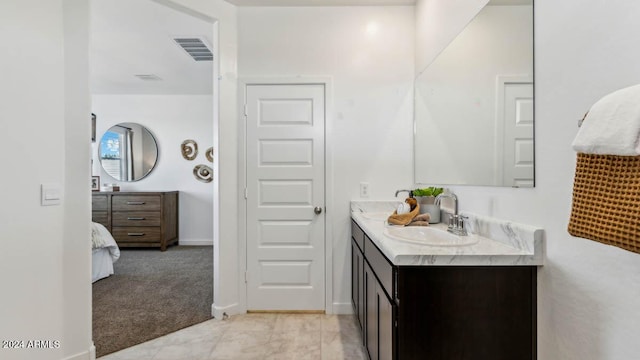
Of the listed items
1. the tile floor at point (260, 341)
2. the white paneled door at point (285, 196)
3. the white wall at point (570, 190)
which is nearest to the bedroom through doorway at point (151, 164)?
the tile floor at point (260, 341)

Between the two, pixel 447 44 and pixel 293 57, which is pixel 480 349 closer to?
pixel 447 44

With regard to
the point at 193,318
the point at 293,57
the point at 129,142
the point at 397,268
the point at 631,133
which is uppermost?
the point at 293,57

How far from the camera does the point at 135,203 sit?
15.6 ft

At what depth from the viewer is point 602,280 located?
0.94 m

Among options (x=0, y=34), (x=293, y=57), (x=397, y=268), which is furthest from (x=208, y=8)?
(x=397, y=268)

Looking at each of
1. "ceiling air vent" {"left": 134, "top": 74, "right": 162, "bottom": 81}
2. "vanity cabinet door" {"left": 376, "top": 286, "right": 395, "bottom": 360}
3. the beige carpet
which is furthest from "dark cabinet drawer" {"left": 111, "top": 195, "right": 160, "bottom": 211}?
"vanity cabinet door" {"left": 376, "top": 286, "right": 395, "bottom": 360}

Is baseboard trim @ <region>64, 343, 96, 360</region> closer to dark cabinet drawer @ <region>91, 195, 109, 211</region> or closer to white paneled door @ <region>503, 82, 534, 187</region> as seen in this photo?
white paneled door @ <region>503, 82, 534, 187</region>

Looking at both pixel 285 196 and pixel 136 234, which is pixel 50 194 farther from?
pixel 136 234

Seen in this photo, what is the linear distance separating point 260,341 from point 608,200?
216 centimetres

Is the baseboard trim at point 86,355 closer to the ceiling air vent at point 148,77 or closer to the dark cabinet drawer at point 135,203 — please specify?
the dark cabinet drawer at point 135,203

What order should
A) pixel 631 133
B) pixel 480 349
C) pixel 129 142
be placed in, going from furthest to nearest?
pixel 129 142, pixel 480 349, pixel 631 133

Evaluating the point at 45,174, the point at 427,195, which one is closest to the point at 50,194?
the point at 45,174

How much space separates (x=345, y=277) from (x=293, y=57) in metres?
1.97

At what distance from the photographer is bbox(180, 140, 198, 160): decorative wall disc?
17.4 ft
